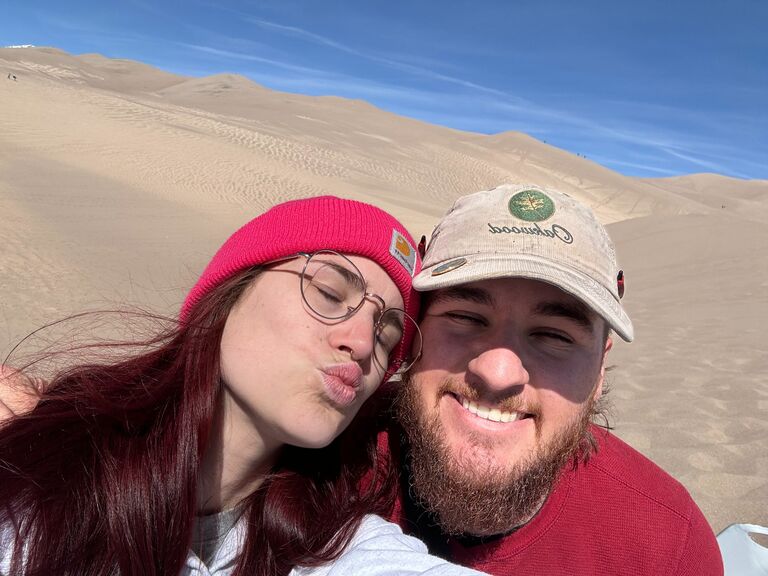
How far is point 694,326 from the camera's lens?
8.19 metres

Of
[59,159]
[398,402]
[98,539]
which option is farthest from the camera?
[59,159]

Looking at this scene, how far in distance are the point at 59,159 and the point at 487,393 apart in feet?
57.5

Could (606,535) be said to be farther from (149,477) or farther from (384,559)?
(149,477)

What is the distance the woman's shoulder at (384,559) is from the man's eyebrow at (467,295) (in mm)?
725

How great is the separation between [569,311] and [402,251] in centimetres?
57

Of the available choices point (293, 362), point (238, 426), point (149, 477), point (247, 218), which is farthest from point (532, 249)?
point (247, 218)

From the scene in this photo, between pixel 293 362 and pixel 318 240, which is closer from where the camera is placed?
pixel 293 362

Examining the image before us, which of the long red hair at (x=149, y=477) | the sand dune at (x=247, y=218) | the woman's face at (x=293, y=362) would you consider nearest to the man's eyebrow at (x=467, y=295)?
the woman's face at (x=293, y=362)

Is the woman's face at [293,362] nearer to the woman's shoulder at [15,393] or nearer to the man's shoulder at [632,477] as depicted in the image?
the woman's shoulder at [15,393]

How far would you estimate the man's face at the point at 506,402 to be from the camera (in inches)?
69.6

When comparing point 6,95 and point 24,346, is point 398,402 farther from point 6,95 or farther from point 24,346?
point 6,95

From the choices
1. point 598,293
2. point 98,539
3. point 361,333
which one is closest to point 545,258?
point 598,293

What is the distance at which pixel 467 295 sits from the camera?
1842mm

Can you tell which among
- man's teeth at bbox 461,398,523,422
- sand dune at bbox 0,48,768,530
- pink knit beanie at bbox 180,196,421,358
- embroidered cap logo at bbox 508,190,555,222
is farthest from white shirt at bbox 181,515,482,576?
sand dune at bbox 0,48,768,530
